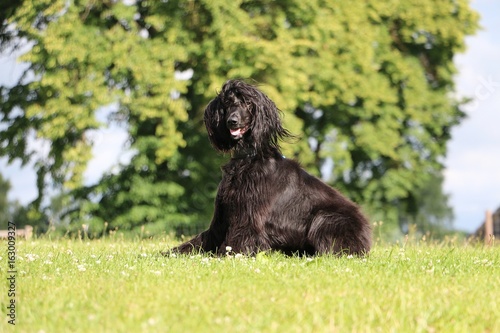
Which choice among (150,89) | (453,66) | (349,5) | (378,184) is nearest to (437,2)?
(453,66)

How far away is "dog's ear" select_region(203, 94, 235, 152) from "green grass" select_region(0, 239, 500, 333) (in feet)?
5.10

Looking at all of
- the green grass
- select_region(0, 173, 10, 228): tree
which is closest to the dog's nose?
the green grass

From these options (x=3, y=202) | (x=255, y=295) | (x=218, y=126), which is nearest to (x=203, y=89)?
(x=218, y=126)

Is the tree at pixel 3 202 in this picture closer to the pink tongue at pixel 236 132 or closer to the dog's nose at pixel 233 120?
the pink tongue at pixel 236 132

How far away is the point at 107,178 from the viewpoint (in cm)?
2294

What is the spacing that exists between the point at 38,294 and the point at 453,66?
2638 cm

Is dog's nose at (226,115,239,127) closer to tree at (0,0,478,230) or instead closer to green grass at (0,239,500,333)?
green grass at (0,239,500,333)

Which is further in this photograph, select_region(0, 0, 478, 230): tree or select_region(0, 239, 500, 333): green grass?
select_region(0, 0, 478, 230): tree

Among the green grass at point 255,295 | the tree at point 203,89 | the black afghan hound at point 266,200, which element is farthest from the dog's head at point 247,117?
the tree at point 203,89

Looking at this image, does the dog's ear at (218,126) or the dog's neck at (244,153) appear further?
the dog's ear at (218,126)

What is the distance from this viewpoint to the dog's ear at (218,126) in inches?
317

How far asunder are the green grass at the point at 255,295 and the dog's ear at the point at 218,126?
1553 mm

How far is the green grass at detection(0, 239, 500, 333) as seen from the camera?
15.0 ft

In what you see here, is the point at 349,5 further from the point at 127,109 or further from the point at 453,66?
the point at 127,109
